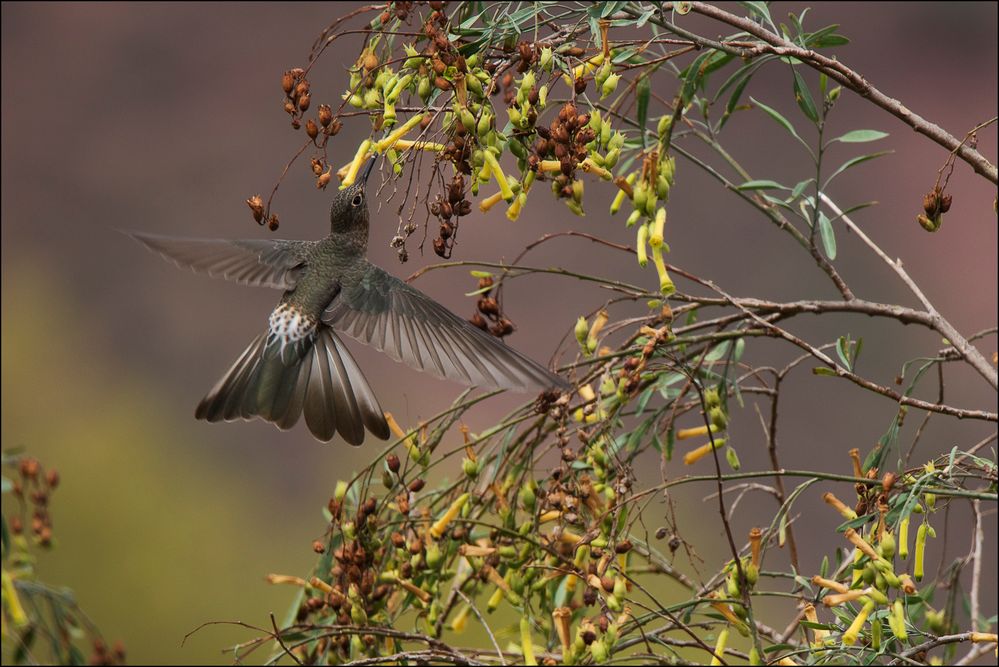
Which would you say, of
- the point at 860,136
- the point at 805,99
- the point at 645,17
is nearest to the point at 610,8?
the point at 645,17

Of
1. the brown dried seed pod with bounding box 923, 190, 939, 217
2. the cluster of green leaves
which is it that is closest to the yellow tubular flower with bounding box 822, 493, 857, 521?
the cluster of green leaves

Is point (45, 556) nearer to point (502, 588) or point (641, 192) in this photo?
point (502, 588)

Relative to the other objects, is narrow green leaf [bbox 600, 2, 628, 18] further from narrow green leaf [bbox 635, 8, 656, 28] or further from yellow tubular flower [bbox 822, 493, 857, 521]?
yellow tubular flower [bbox 822, 493, 857, 521]

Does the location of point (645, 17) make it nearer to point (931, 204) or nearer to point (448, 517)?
point (931, 204)

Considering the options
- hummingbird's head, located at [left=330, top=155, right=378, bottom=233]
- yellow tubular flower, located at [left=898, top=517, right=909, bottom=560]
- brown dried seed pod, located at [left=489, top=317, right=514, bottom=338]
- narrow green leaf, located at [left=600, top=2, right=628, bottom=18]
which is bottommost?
yellow tubular flower, located at [left=898, top=517, right=909, bottom=560]

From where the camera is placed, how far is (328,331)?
1.73 m

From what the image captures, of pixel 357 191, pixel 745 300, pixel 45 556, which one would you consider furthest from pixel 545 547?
pixel 45 556

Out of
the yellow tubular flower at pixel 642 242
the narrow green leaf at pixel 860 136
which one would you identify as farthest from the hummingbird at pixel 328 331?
the narrow green leaf at pixel 860 136

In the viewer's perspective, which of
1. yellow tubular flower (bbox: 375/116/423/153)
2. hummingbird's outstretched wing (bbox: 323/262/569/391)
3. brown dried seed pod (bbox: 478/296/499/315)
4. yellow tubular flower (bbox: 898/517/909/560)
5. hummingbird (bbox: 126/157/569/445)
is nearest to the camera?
yellow tubular flower (bbox: 898/517/909/560)

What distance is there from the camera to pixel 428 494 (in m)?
A: 1.46

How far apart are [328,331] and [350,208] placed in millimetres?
208

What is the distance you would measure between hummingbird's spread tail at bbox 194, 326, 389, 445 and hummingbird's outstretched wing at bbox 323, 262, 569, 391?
0.21 ft

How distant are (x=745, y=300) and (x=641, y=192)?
0.28 m

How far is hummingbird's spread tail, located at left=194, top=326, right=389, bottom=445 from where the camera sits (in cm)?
154
